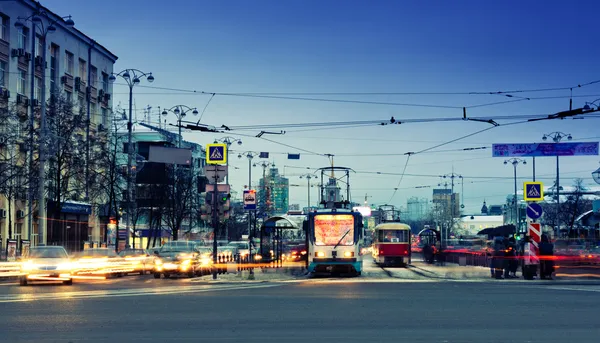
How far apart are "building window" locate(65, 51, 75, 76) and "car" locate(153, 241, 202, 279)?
95.7 ft

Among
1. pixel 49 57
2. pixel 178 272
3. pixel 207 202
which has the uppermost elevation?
pixel 49 57

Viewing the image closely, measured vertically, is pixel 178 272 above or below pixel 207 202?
below

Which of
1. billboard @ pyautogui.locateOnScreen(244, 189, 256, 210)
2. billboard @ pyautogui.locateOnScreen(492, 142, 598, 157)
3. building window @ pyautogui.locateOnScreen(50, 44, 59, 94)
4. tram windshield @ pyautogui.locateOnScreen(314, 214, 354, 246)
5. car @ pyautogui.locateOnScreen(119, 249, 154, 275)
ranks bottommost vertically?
car @ pyautogui.locateOnScreen(119, 249, 154, 275)

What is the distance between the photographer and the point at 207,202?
119ft

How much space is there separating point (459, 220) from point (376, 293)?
16048cm

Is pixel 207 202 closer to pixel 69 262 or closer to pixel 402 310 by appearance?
pixel 69 262

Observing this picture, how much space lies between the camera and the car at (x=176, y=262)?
38.5m

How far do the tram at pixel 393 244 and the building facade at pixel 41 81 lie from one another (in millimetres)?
21093

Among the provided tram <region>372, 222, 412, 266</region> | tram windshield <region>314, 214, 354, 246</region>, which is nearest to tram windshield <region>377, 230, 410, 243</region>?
tram <region>372, 222, 412, 266</region>

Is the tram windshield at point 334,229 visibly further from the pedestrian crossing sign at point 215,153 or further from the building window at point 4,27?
the building window at point 4,27

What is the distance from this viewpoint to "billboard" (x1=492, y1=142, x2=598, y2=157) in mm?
39031

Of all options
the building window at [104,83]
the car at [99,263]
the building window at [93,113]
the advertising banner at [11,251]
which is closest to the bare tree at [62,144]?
the advertising banner at [11,251]

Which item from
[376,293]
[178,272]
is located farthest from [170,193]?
[376,293]

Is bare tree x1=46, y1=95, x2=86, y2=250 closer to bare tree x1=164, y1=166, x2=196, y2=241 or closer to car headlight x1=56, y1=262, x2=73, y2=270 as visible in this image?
car headlight x1=56, y1=262, x2=73, y2=270
